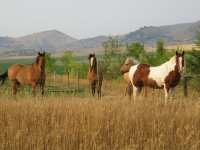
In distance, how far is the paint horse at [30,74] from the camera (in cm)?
1927

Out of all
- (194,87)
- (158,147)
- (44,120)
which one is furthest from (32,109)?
(194,87)

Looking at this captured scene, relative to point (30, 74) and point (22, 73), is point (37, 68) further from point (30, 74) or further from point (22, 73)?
point (22, 73)

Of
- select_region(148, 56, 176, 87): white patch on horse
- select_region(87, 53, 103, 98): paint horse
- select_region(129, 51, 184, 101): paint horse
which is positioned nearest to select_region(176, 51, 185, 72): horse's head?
select_region(129, 51, 184, 101): paint horse

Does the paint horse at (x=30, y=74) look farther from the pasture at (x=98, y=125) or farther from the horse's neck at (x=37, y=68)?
the pasture at (x=98, y=125)

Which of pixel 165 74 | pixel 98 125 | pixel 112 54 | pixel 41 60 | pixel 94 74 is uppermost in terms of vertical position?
pixel 41 60

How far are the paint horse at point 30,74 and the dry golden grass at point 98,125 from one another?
393 inches

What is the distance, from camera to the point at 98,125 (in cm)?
756

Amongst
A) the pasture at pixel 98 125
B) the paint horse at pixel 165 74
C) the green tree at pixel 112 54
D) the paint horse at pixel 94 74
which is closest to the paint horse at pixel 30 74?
the paint horse at pixel 94 74

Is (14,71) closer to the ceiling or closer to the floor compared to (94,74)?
closer to the ceiling

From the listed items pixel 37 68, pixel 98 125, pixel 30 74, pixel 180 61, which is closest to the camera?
pixel 98 125

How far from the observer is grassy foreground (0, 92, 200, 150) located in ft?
22.4

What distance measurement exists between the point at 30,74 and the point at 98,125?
12.5 metres

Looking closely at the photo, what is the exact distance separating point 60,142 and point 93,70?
534 inches

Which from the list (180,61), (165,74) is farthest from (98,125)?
(165,74)
